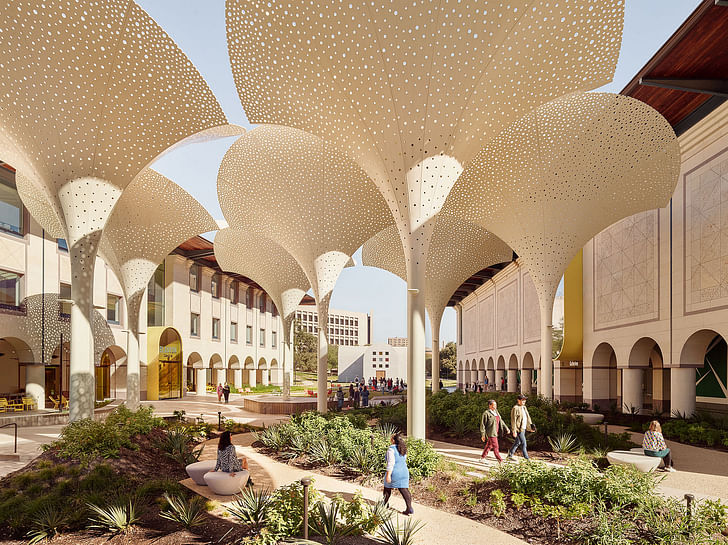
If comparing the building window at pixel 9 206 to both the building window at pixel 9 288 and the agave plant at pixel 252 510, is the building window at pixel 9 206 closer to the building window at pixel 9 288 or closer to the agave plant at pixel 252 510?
the building window at pixel 9 288

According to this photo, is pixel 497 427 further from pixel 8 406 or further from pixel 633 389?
pixel 8 406

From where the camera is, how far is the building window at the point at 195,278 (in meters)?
38.1

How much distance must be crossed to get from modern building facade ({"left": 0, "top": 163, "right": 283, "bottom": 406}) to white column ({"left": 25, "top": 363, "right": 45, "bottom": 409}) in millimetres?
40

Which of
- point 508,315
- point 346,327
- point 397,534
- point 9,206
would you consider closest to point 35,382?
point 9,206

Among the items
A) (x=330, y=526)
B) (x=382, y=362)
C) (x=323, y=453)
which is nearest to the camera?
(x=330, y=526)

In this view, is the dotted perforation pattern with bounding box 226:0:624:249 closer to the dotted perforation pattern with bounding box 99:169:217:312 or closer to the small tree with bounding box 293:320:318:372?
the dotted perforation pattern with bounding box 99:169:217:312

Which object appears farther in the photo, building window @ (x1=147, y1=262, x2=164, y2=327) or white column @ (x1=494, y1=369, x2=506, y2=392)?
white column @ (x1=494, y1=369, x2=506, y2=392)

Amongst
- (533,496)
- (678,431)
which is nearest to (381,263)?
(678,431)

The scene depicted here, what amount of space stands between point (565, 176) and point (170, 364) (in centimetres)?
2682

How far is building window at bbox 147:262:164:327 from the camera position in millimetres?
33406

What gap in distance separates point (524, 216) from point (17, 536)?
46.9ft

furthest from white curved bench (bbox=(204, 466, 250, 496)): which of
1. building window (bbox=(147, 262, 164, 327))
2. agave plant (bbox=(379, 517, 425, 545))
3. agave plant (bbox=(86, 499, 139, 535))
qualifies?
building window (bbox=(147, 262, 164, 327))

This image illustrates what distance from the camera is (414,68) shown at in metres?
9.77

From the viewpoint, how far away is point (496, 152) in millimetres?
15789
